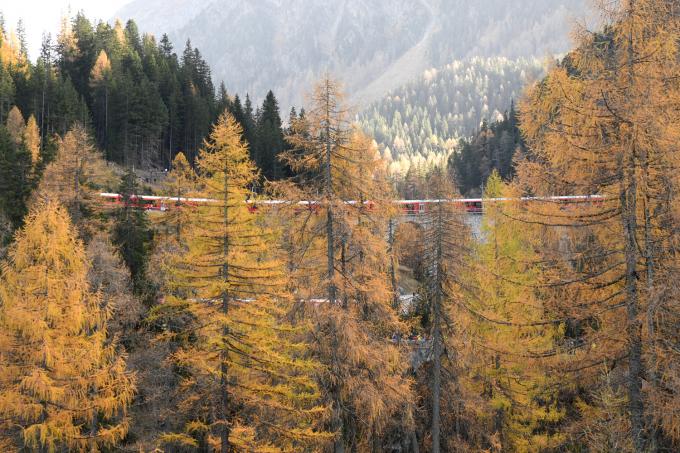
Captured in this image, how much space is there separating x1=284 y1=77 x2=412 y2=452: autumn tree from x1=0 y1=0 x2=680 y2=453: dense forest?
0.22ft

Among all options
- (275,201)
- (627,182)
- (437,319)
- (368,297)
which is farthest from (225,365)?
(627,182)

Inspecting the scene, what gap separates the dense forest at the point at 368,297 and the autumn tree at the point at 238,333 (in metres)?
0.08

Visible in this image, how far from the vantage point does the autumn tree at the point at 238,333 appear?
1633 centimetres

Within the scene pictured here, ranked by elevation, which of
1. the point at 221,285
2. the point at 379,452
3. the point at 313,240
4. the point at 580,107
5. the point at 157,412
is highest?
the point at 580,107

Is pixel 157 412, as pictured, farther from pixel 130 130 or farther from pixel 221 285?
pixel 130 130

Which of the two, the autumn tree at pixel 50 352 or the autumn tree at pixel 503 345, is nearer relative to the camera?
the autumn tree at pixel 50 352

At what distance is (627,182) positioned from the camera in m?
9.79

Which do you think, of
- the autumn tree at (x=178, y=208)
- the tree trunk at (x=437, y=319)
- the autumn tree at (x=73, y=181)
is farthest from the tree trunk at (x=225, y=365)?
the autumn tree at (x=73, y=181)

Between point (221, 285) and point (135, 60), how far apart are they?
2805 inches

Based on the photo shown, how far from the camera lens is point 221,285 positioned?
16469 millimetres

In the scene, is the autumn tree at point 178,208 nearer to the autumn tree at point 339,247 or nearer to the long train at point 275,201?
the long train at point 275,201

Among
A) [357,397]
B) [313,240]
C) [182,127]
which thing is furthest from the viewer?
[182,127]

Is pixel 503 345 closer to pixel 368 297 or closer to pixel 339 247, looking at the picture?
pixel 368 297

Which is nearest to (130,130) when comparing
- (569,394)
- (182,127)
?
(182,127)
